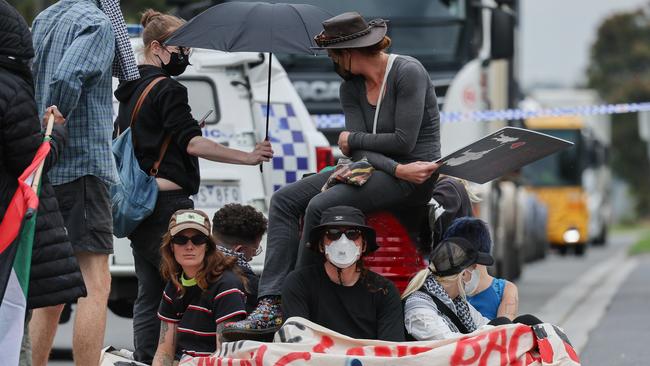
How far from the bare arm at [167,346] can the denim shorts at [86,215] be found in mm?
448

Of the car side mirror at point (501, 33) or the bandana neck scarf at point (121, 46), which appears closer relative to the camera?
the bandana neck scarf at point (121, 46)

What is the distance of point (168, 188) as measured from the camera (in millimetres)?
7898

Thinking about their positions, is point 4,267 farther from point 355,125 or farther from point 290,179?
point 290,179

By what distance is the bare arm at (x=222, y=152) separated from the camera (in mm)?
7695

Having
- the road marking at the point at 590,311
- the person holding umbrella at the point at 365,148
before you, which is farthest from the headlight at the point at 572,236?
the person holding umbrella at the point at 365,148

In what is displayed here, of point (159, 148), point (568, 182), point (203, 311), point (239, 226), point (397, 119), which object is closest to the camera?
point (397, 119)

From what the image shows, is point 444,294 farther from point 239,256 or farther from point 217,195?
point 217,195

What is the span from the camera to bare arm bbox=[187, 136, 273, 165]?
7.70m

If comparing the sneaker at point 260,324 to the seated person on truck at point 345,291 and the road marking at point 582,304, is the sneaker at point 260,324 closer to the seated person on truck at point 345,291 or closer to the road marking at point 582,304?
the seated person on truck at point 345,291

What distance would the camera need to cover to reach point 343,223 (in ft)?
22.8

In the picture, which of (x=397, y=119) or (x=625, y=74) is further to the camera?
(x=625, y=74)

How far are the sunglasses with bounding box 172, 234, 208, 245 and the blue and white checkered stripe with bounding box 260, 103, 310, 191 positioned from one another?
3362mm

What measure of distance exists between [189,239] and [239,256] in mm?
569

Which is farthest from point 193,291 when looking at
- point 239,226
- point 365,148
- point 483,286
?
point 483,286
